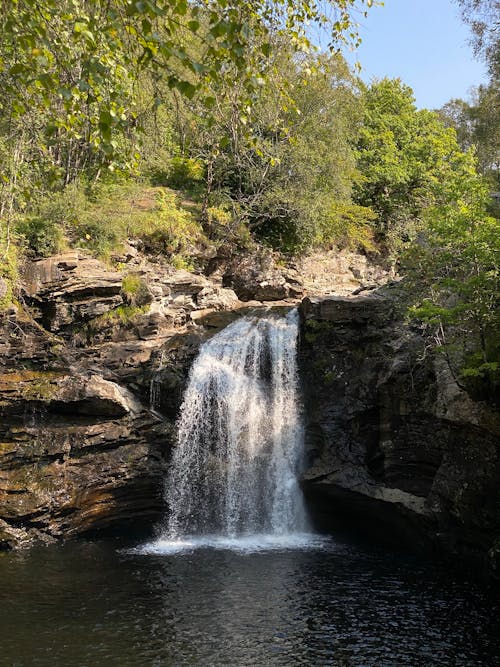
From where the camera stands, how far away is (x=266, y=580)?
10.9 meters

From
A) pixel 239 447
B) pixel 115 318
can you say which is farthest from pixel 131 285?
pixel 239 447

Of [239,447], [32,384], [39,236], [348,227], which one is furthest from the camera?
[348,227]

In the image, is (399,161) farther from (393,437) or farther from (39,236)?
(393,437)

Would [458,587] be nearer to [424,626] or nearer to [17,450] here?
[424,626]

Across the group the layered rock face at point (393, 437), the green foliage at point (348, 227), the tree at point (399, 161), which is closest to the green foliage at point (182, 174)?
the green foliage at point (348, 227)

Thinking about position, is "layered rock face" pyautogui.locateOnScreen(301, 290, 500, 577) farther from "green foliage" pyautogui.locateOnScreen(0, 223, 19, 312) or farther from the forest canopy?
"green foliage" pyautogui.locateOnScreen(0, 223, 19, 312)

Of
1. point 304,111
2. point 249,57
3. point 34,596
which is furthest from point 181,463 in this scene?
point 304,111

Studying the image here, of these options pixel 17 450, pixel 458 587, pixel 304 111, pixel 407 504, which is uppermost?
pixel 304 111

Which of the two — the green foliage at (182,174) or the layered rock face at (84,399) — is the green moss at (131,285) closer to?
the layered rock face at (84,399)

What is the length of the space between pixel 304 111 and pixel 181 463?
1616 cm

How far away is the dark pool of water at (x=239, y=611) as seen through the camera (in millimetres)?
8156

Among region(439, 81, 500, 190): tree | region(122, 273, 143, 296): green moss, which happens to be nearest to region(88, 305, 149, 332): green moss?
region(122, 273, 143, 296): green moss

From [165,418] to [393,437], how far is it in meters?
5.94

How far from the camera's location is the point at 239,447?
15383mm
